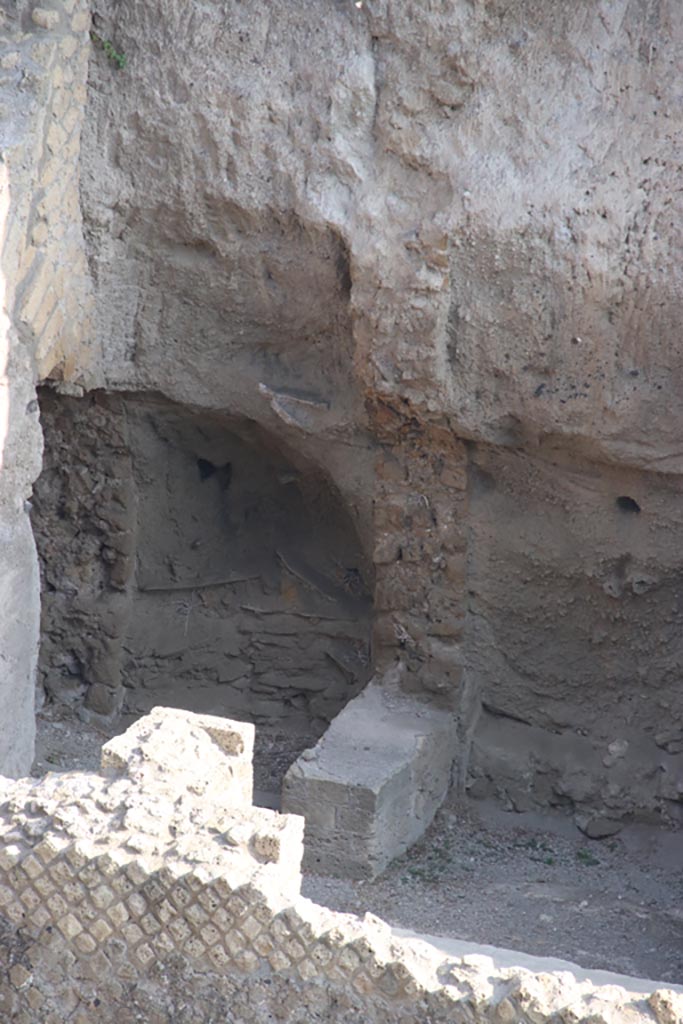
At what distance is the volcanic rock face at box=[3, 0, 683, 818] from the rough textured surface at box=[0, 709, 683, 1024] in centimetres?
266

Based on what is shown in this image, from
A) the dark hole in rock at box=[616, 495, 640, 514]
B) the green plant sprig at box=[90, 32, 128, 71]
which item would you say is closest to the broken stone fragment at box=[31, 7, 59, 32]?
the green plant sprig at box=[90, 32, 128, 71]

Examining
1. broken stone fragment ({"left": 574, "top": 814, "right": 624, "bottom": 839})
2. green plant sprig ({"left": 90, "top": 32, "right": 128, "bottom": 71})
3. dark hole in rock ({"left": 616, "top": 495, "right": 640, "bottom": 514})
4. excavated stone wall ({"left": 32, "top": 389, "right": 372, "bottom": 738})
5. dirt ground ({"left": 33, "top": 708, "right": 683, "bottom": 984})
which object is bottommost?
dirt ground ({"left": 33, "top": 708, "right": 683, "bottom": 984})

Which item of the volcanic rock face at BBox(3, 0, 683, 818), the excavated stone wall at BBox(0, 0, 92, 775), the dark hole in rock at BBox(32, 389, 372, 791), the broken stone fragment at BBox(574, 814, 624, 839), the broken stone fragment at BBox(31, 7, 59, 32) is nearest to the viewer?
the excavated stone wall at BBox(0, 0, 92, 775)

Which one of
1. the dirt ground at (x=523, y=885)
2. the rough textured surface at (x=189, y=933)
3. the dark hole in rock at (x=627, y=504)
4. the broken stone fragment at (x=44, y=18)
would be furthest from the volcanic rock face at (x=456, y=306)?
the rough textured surface at (x=189, y=933)

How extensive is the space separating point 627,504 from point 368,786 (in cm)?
170

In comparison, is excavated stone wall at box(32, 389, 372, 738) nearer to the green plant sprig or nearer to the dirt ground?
the dirt ground

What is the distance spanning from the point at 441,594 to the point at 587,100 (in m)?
2.35

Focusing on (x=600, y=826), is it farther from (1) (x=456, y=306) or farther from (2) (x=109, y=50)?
(2) (x=109, y=50)

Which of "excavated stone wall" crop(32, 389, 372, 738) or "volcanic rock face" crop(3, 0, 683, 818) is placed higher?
"volcanic rock face" crop(3, 0, 683, 818)

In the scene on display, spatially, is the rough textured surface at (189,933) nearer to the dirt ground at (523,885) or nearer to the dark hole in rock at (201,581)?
the dirt ground at (523,885)

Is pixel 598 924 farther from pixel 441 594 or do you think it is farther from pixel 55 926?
pixel 55 926

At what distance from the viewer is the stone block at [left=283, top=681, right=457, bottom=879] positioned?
636 cm

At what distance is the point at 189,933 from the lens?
3.98m

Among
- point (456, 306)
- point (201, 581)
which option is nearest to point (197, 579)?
point (201, 581)
